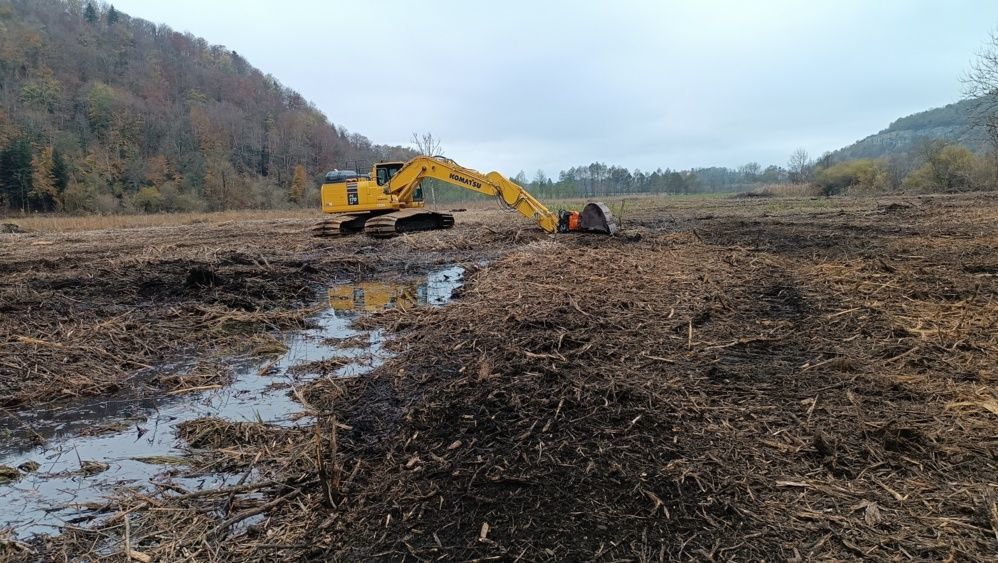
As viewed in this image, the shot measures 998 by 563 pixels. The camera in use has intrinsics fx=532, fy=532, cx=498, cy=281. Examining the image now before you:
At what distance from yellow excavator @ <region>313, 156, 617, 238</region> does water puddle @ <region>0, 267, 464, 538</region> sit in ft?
31.7

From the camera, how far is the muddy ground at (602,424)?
2416 millimetres

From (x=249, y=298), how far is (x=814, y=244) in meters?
10.4

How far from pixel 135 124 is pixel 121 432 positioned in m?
109

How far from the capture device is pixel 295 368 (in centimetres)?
524

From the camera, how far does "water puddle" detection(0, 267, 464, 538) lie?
306 centimetres

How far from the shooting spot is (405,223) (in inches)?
696

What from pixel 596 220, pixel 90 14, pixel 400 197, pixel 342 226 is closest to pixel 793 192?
pixel 596 220

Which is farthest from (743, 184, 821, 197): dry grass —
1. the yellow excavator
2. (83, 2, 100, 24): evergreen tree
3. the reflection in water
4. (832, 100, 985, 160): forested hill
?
(83, 2, 100, 24): evergreen tree

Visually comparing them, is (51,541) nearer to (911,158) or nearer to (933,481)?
(933,481)

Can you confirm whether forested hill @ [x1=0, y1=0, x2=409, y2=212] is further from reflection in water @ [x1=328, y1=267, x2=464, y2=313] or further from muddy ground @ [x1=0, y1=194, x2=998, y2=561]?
muddy ground @ [x1=0, y1=194, x2=998, y2=561]

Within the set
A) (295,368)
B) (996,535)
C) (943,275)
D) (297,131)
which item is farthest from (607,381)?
(297,131)

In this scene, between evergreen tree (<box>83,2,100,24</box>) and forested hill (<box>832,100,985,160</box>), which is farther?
evergreen tree (<box>83,2,100,24</box>)

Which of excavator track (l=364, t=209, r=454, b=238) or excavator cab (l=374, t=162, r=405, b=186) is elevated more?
excavator cab (l=374, t=162, r=405, b=186)

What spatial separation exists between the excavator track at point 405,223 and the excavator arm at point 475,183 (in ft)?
2.86
